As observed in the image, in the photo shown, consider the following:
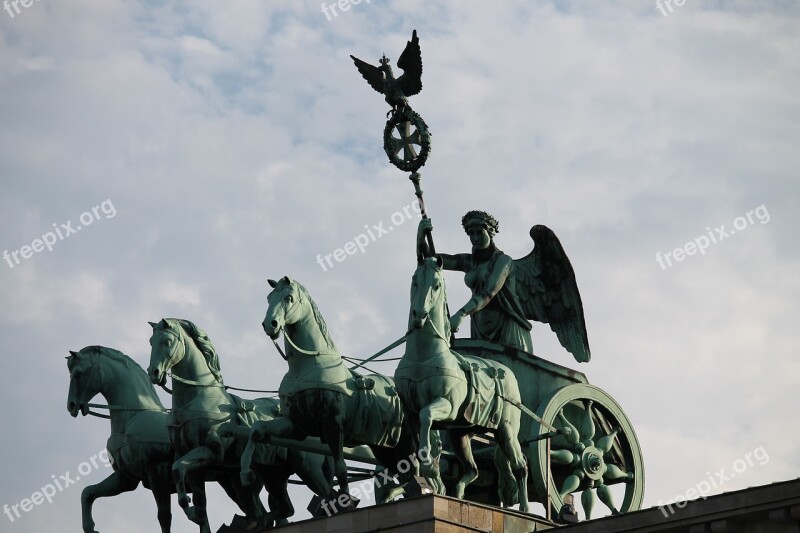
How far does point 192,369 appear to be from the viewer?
2573cm

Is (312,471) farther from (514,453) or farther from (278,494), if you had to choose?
(514,453)

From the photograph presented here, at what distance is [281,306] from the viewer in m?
24.3

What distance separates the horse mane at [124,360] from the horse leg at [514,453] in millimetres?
4613

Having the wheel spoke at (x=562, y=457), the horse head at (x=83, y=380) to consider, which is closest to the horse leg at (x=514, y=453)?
the wheel spoke at (x=562, y=457)

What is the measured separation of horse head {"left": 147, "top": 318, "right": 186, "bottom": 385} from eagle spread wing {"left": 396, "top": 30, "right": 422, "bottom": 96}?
421 centimetres

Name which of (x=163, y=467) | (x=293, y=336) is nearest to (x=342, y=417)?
(x=293, y=336)

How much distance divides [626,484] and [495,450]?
2.32 meters

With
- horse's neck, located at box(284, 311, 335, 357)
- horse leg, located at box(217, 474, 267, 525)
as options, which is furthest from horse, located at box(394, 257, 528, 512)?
horse leg, located at box(217, 474, 267, 525)

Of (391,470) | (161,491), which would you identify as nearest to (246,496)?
(161,491)

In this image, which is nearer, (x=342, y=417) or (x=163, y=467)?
(x=342, y=417)

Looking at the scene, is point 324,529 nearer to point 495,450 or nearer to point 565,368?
point 495,450

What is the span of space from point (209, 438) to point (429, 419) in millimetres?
3044

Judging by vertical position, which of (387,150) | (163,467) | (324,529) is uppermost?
(387,150)

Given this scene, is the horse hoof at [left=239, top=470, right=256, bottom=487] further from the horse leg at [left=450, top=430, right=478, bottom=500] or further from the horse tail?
the horse tail
